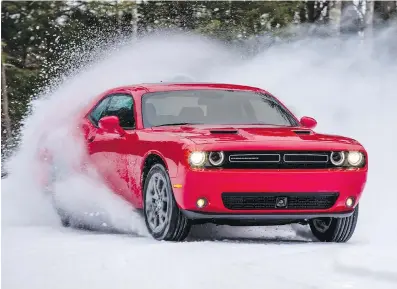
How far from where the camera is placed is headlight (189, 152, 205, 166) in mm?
6812

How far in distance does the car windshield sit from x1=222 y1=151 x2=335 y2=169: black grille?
0.98 meters

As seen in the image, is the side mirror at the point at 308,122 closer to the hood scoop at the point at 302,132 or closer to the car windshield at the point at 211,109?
the car windshield at the point at 211,109

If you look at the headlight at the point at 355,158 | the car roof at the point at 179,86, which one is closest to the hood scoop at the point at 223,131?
the headlight at the point at 355,158

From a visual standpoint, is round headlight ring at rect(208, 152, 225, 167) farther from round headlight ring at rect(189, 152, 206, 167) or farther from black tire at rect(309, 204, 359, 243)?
black tire at rect(309, 204, 359, 243)

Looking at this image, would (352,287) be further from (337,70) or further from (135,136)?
(337,70)

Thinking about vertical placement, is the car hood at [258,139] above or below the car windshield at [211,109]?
below

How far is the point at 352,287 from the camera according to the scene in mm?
5375

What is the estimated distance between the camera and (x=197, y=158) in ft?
22.4

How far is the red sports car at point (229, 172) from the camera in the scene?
22.5 ft

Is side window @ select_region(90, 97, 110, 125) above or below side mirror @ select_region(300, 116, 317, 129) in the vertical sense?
above

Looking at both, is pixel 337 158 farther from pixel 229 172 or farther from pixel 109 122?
pixel 109 122

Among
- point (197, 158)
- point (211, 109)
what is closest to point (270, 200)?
point (197, 158)

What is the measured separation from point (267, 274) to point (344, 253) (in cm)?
75

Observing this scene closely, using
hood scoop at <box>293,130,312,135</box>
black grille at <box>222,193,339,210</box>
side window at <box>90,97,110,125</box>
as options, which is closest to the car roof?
side window at <box>90,97,110,125</box>
